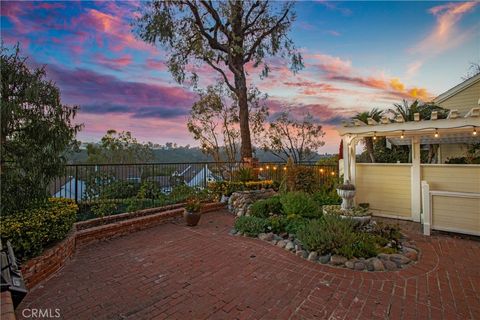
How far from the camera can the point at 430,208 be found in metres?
4.92

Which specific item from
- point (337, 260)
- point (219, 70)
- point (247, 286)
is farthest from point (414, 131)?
point (219, 70)

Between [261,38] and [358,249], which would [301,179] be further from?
[261,38]

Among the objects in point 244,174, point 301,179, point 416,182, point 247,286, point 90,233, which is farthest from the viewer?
point 244,174

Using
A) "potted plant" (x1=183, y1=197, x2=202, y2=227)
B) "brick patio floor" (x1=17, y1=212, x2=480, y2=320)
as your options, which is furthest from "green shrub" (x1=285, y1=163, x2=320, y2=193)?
"brick patio floor" (x1=17, y1=212, x2=480, y2=320)

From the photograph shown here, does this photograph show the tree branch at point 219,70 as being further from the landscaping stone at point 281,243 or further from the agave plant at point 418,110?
the landscaping stone at point 281,243

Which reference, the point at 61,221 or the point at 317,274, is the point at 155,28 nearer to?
the point at 61,221

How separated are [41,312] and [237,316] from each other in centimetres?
204

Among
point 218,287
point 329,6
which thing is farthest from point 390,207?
point 329,6

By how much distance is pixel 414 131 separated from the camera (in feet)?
17.9

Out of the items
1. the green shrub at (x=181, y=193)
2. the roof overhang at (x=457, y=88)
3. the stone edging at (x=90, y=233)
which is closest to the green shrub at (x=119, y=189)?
the stone edging at (x=90, y=233)

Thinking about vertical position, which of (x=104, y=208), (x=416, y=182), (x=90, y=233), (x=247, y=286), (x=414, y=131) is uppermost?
(x=414, y=131)

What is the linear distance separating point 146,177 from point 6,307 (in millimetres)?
5448

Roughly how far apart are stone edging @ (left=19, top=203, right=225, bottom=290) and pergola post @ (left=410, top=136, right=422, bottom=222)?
5363 mm

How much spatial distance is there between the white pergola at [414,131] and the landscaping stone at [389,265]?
3117mm
